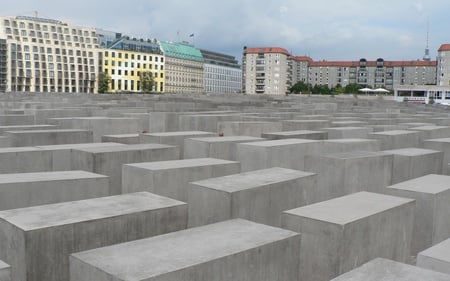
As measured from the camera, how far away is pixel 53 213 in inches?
185

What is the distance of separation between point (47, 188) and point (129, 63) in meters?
104

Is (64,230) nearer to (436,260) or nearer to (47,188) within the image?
(47,188)

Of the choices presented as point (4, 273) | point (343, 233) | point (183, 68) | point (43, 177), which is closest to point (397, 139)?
point (343, 233)

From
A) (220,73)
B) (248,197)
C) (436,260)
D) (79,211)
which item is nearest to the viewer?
(436,260)

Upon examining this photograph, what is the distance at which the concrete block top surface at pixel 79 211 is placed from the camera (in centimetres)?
443

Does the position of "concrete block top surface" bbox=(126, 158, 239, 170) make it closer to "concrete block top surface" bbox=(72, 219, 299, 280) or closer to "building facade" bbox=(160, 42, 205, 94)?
"concrete block top surface" bbox=(72, 219, 299, 280)

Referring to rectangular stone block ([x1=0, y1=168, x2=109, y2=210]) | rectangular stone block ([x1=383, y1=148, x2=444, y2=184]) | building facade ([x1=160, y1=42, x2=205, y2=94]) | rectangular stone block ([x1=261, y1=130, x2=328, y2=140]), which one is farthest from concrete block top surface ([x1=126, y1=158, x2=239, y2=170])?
building facade ([x1=160, y1=42, x2=205, y2=94])

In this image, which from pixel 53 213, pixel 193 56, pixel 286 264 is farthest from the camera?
pixel 193 56

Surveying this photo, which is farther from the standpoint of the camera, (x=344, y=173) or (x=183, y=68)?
(x=183, y=68)

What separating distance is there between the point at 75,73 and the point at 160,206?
103m

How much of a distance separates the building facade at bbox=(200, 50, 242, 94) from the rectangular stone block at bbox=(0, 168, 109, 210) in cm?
12932

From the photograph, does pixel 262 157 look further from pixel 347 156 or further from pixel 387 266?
pixel 387 266

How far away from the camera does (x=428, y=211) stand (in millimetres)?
6168

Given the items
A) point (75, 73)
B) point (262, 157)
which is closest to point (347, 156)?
point (262, 157)
